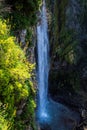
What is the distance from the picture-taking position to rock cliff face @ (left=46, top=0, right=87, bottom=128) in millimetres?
23766

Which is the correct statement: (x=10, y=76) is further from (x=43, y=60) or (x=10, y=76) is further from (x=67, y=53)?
(x=67, y=53)

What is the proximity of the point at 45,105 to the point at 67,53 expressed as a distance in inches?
158

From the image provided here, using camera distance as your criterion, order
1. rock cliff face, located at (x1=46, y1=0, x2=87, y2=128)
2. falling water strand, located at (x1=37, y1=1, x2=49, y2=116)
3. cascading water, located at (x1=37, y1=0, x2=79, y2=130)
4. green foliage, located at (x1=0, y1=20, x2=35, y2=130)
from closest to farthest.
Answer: green foliage, located at (x1=0, y1=20, x2=35, y2=130)
cascading water, located at (x1=37, y1=0, x2=79, y2=130)
falling water strand, located at (x1=37, y1=1, x2=49, y2=116)
rock cliff face, located at (x1=46, y1=0, x2=87, y2=128)

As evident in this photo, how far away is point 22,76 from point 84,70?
14561mm

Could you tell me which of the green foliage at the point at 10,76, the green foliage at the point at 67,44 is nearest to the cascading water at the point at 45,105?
the green foliage at the point at 67,44

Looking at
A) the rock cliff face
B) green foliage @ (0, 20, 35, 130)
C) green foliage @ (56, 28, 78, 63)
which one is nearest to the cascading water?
the rock cliff face

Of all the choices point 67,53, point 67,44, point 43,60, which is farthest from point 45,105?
point 67,44

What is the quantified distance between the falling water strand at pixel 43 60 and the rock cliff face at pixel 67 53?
947mm

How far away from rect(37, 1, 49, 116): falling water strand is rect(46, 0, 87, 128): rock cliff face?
3.11 ft

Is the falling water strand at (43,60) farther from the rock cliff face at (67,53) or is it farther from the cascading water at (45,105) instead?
the rock cliff face at (67,53)

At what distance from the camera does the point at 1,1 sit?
466 inches

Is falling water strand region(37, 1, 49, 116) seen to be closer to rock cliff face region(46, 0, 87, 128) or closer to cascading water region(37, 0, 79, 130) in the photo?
cascading water region(37, 0, 79, 130)

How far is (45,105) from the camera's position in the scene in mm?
22531

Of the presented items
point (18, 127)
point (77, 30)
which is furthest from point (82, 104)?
point (18, 127)
